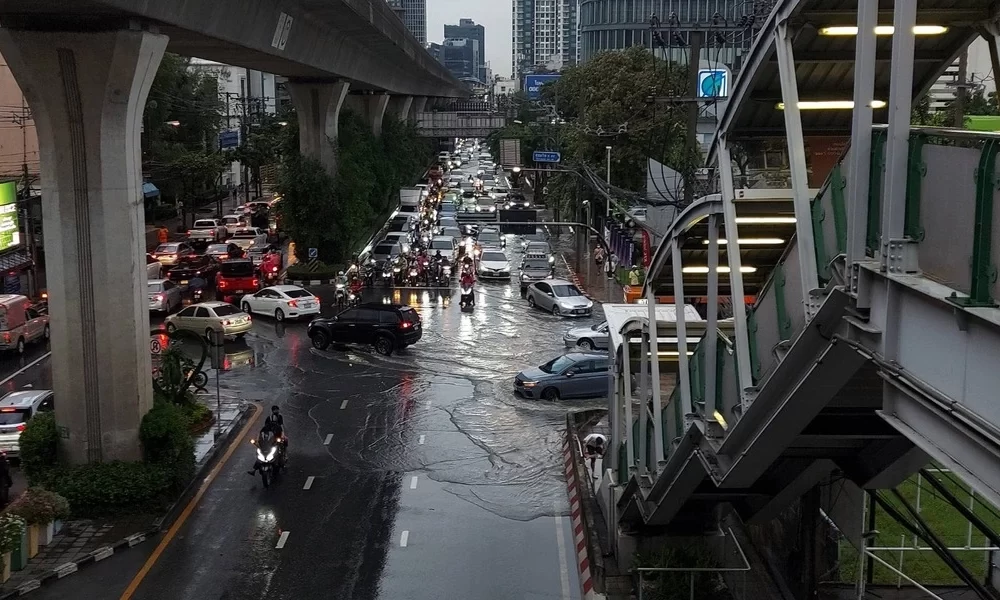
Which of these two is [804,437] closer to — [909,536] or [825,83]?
[825,83]

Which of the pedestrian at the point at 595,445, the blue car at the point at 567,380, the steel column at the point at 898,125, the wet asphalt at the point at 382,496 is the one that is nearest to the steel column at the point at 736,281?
the steel column at the point at 898,125

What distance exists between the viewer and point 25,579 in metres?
13.5

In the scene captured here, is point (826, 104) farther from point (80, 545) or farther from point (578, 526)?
point (80, 545)

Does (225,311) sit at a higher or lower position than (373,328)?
higher

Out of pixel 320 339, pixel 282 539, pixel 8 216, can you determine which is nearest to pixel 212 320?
pixel 320 339

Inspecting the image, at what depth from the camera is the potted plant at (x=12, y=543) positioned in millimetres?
13406

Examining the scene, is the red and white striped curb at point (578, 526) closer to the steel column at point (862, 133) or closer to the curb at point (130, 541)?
the curb at point (130, 541)

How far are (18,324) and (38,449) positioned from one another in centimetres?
1383

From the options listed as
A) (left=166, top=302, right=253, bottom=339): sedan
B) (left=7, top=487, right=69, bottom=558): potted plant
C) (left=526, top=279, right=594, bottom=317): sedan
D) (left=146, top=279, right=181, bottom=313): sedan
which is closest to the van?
(left=166, top=302, right=253, bottom=339): sedan

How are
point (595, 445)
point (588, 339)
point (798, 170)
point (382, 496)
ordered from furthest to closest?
point (588, 339) → point (595, 445) → point (382, 496) → point (798, 170)

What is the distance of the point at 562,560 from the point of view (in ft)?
48.3

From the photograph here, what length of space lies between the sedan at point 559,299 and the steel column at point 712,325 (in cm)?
2677

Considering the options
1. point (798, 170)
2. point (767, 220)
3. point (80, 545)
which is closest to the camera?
point (798, 170)

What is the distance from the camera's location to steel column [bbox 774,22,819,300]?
6.23m
